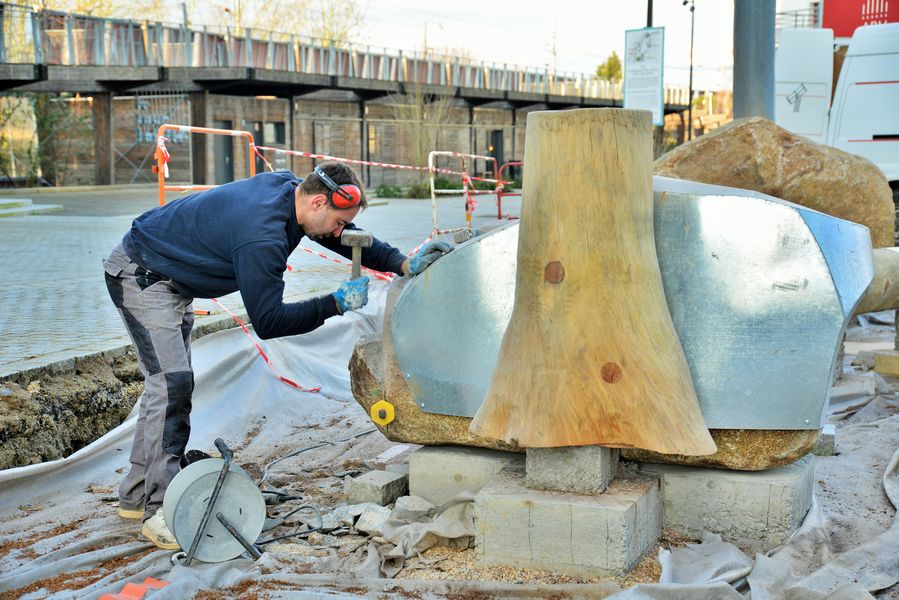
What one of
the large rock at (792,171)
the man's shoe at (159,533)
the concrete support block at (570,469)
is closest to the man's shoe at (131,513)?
the man's shoe at (159,533)

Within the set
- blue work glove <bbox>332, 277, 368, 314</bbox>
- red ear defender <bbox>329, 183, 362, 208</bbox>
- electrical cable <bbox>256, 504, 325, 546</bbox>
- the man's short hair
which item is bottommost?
electrical cable <bbox>256, 504, 325, 546</bbox>

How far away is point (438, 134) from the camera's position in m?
32.0

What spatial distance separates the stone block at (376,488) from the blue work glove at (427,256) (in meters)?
0.92

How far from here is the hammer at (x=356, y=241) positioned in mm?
3982

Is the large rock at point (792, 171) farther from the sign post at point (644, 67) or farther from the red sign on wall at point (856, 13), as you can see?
the red sign on wall at point (856, 13)

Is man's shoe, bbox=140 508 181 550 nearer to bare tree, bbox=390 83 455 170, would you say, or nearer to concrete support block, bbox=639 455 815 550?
concrete support block, bbox=639 455 815 550

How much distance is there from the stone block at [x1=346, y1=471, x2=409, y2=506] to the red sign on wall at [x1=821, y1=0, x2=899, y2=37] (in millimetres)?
15999

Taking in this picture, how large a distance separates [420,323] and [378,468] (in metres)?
1.08

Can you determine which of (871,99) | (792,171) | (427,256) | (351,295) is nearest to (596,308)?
(427,256)

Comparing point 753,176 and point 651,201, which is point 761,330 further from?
point 753,176

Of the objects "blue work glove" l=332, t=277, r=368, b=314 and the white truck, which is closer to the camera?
→ "blue work glove" l=332, t=277, r=368, b=314

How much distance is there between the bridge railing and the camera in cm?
2208

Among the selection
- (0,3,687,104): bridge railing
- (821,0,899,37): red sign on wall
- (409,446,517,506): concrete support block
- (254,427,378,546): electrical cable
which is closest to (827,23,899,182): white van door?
(821,0,899,37): red sign on wall

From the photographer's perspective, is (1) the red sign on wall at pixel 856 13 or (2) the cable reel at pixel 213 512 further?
(1) the red sign on wall at pixel 856 13
